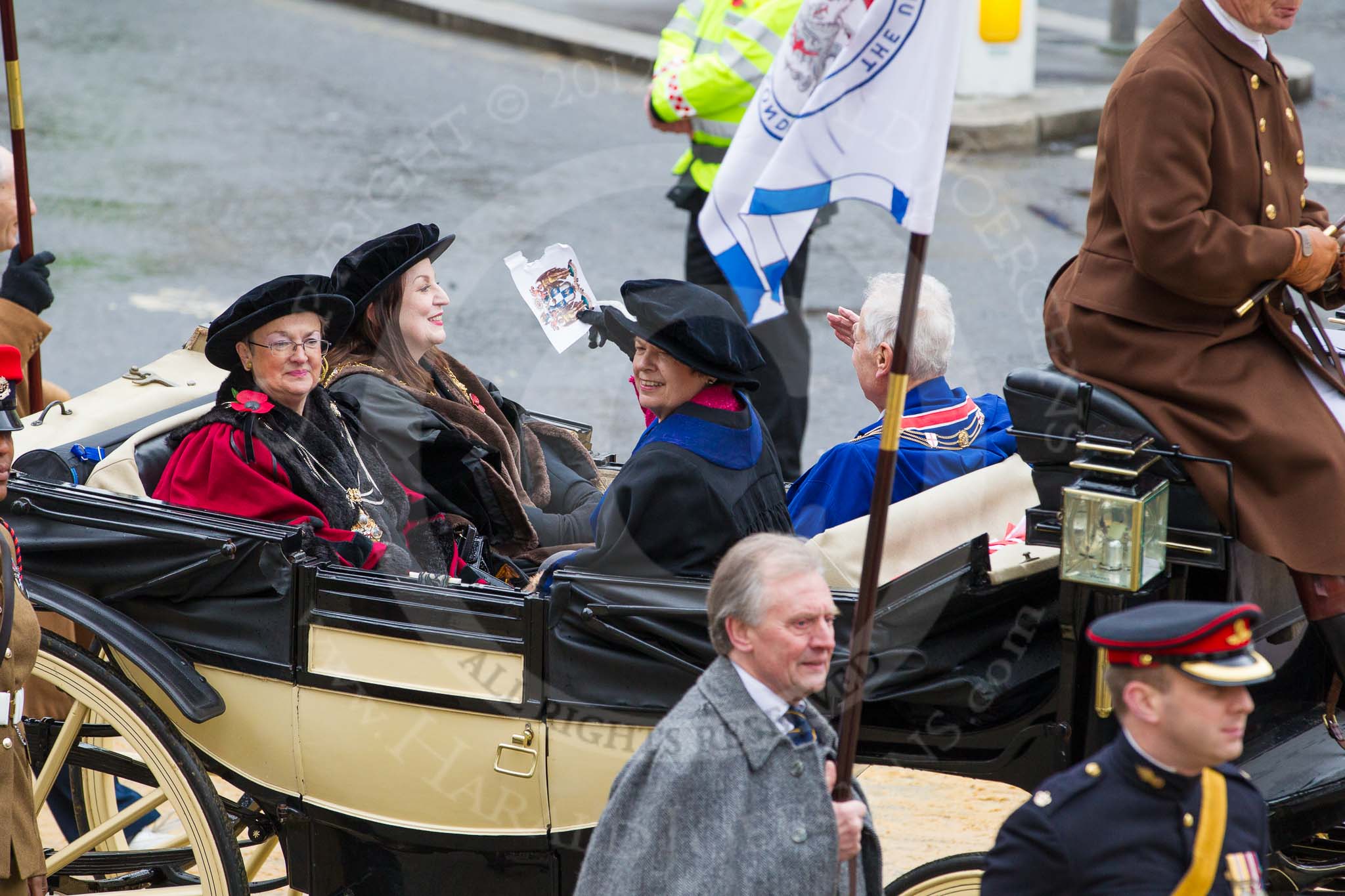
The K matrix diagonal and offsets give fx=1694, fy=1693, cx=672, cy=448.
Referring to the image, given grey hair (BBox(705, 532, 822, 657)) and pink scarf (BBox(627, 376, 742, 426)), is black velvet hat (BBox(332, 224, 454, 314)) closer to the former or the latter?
pink scarf (BBox(627, 376, 742, 426))

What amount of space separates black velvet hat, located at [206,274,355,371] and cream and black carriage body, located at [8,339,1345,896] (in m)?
0.35

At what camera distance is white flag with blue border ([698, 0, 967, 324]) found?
107 inches

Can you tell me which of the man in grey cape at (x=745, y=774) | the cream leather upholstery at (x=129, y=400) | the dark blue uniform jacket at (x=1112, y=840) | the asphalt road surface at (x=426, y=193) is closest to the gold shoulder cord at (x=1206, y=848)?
the dark blue uniform jacket at (x=1112, y=840)

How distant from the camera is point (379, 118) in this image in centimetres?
1102

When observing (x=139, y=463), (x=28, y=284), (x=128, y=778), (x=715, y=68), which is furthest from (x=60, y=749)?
(x=715, y=68)

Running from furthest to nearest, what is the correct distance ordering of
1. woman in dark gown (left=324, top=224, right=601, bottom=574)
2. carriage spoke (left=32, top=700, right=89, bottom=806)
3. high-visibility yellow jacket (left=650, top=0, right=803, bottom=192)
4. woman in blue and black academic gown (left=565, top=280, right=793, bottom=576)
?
high-visibility yellow jacket (left=650, top=0, right=803, bottom=192)
woman in dark gown (left=324, top=224, right=601, bottom=574)
carriage spoke (left=32, top=700, right=89, bottom=806)
woman in blue and black academic gown (left=565, top=280, right=793, bottom=576)

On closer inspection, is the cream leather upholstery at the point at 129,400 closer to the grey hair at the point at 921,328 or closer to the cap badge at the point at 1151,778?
the grey hair at the point at 921,328

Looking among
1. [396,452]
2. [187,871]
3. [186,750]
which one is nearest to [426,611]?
[186,750]

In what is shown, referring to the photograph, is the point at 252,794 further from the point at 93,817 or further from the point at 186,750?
the point at 93,817

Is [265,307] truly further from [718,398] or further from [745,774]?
[745,774]

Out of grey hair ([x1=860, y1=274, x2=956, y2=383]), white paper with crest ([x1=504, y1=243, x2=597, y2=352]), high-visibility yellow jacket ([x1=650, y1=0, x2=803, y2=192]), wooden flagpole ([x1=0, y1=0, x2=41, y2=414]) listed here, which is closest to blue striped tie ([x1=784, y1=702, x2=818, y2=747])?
grey hair ([x1=860, y1=274, x2=956, y2=383])

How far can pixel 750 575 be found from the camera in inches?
105

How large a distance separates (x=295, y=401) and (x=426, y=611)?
0.78m

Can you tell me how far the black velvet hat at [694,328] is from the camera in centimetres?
358
